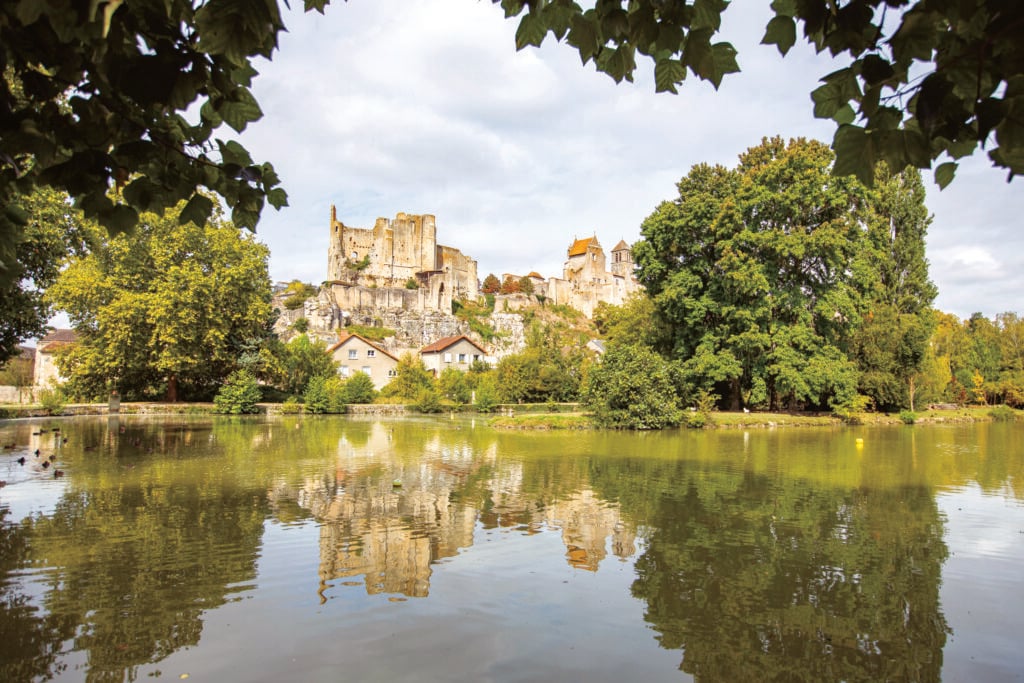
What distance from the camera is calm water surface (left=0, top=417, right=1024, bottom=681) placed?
446 cm

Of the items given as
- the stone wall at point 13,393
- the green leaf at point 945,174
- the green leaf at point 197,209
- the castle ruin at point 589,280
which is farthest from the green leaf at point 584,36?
the castle ruin at point 589,280

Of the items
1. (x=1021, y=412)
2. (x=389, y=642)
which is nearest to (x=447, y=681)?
(x=389, y=642)

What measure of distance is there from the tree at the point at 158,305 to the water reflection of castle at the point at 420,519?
27.5 metres

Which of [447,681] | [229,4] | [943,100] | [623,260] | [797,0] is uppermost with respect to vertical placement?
[623,260]

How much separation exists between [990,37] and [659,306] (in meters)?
32.1

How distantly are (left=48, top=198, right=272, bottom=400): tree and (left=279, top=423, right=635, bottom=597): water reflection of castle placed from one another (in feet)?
90.1

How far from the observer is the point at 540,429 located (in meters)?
26.2

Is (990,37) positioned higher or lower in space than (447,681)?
higher

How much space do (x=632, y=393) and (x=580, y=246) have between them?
92.5 metres

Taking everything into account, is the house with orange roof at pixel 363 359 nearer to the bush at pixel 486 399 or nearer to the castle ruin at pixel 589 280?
the bush at pixel 486 399

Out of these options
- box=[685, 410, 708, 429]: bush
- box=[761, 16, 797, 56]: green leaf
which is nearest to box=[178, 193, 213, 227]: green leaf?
box=[761, 16, 797, 56]: green leaf

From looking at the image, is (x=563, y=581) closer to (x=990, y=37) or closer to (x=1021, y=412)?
(x=990, y=37)

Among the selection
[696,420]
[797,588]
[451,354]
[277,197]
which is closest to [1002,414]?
[696,420]

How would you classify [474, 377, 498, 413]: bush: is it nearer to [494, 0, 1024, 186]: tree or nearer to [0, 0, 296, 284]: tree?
[0, 0, 296, 284]: tree
